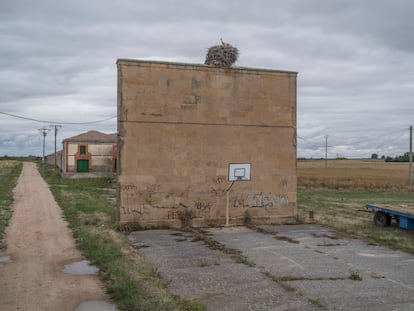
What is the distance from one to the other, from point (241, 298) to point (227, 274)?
5.33 feet

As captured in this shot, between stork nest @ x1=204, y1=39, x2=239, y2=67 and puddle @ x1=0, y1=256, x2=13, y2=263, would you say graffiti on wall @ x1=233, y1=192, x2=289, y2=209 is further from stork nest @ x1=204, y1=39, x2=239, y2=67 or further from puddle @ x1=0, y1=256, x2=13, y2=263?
puddle @ x1=0, y1=256, x2=13, y2=263

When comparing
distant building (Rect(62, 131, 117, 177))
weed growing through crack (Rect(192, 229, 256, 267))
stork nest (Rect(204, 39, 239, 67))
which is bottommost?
weed growing through crack (Rect(192, 229, 256, 267))

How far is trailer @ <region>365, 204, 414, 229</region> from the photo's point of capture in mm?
16125

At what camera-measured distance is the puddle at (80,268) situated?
10031 mm

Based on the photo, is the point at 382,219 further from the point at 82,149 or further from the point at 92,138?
the point at 92,138

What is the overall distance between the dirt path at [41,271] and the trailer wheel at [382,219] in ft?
36.1

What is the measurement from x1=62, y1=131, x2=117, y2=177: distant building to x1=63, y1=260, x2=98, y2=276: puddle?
125 feet

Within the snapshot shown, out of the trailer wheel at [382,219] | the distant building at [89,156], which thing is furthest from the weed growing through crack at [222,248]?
the distant building at [89,156]

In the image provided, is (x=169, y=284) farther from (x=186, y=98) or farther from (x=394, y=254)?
(x=186, y=98)

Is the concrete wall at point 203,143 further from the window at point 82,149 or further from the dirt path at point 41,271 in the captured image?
the window at point 82,149

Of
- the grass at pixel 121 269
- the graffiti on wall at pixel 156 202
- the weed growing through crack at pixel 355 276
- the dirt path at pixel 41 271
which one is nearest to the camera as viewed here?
the grass at pixel 121 269

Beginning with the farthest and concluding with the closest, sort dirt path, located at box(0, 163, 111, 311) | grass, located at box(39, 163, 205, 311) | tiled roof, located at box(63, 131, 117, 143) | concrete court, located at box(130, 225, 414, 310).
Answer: tiled roof, located at box(63, 131, 117, 143) < dirt path, located at box(0, 163, 111, 311) < concrete court, located at box(130, 225, 414, 310) < grass, located at box(39, 163, 205, 311)

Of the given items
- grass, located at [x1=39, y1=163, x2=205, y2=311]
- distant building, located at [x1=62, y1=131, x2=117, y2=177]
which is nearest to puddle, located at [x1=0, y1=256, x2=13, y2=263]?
grass, located at [x1=39, y1=163, x2=205, y2=311]

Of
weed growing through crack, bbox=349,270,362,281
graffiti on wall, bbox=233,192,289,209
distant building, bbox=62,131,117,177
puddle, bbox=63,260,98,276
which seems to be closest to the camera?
weed growing through crack, bbox=349,270,362,281
